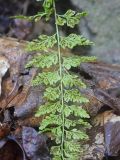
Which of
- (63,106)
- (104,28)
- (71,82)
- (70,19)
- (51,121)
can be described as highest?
(104,28)

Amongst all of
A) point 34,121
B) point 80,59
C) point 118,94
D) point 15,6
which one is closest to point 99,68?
point 118,94

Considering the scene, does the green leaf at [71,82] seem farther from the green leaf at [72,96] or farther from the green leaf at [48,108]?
the green leaf at [48,108]

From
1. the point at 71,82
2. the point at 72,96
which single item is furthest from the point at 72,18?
the point at 72,96

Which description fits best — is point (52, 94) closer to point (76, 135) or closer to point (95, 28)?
point (76, 135)

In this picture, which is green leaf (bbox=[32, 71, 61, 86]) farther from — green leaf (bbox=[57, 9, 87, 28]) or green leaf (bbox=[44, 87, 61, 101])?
green leaf (bbox=[57, 9, 87, 28])

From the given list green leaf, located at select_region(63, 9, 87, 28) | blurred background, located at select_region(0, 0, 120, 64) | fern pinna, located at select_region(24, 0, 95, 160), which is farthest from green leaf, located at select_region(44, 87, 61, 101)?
blurred background, located at select_region(0, 0, 120, 64)

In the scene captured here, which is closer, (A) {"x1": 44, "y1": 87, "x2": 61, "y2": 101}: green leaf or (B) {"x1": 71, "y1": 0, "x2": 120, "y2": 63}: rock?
(A) {"x1": 44, "y1": 87, "x2": 61, "y2": 101}: green leaf

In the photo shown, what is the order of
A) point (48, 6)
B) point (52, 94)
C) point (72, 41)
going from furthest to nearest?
point (48, 6), point (72, 41), point (52, 94)

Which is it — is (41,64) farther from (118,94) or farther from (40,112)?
(118,94)
